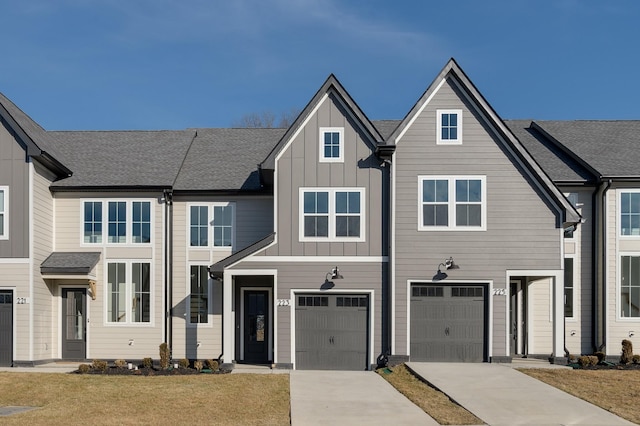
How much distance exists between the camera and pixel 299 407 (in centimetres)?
1455

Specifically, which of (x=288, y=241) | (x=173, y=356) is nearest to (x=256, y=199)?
(x=288, y=241)

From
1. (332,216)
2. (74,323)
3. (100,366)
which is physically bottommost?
(100,366)

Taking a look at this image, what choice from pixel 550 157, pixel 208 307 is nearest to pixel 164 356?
pixel 208 307

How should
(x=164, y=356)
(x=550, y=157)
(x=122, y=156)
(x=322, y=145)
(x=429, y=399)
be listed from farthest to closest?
(x=122, y=156), (x=550, y=157), (x=322, y=145), (x=164, y=356), (x=429, y=399)

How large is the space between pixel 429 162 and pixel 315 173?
135 inches

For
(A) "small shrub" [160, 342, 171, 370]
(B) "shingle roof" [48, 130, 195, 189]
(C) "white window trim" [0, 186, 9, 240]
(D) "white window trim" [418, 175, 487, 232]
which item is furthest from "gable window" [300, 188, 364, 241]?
(C) "white window trim" [0, 186, 9, 240]

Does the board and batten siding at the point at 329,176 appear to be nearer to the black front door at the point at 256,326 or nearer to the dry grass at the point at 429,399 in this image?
the black front door at the point at 256,326

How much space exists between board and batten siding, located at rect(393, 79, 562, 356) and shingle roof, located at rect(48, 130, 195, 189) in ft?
25.6

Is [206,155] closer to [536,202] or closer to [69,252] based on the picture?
[69,252]

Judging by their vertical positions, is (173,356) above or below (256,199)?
below

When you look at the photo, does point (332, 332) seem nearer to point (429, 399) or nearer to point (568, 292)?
point (429, 399)

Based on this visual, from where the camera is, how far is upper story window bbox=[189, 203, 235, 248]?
903 inches

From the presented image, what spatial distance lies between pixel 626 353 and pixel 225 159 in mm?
14331

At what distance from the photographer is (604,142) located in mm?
24719
